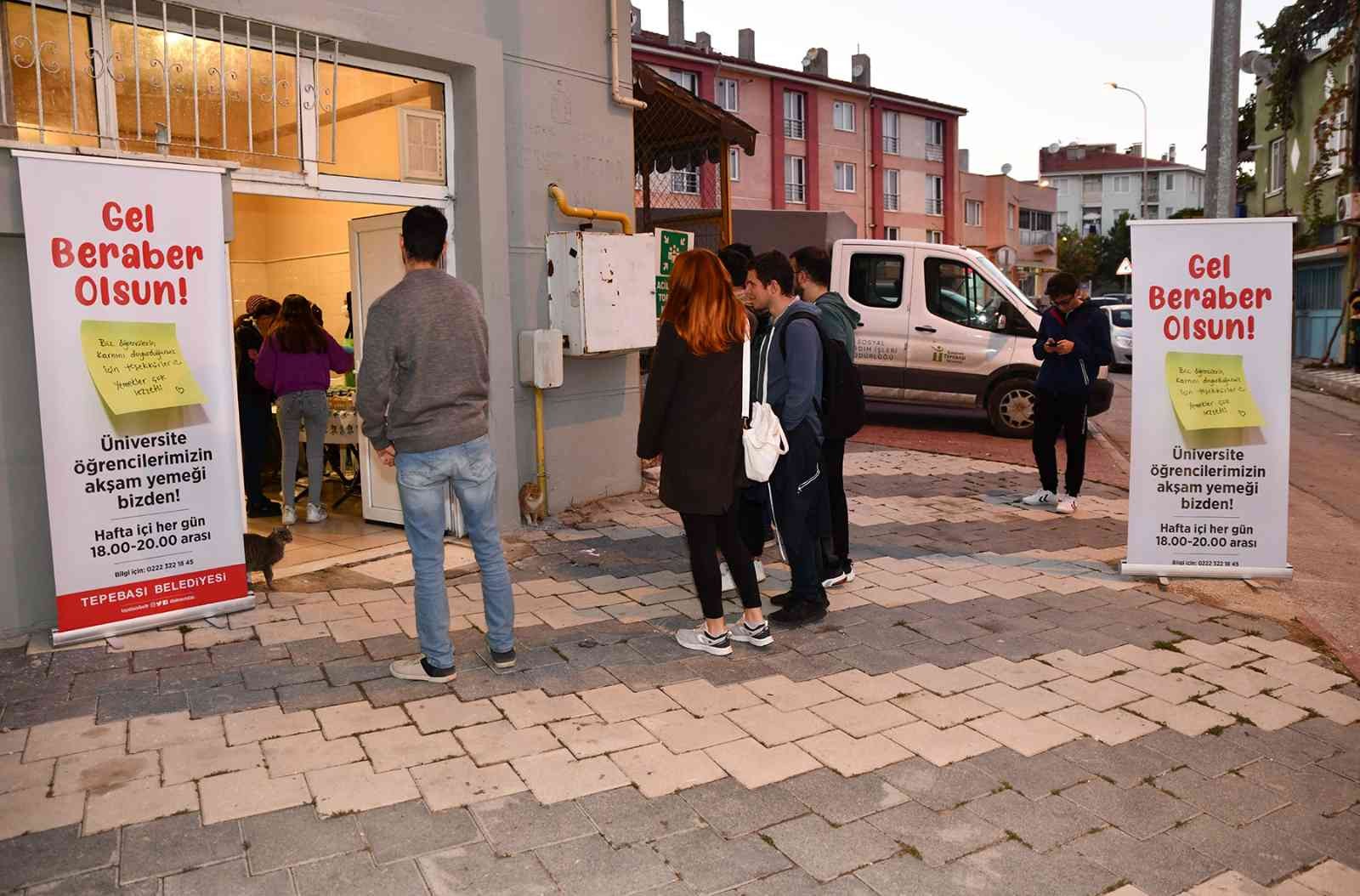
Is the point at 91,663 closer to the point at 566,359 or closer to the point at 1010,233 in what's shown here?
the point at 566,359

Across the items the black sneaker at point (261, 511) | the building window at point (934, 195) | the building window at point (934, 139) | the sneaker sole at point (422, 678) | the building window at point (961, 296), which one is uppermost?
the building window at point (934, 139)

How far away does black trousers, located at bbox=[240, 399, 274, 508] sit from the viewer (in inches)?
322

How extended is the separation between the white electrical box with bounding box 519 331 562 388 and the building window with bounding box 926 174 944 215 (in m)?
42.8

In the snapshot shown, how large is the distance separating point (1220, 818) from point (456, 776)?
2.51 m

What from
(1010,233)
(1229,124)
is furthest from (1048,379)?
(1010,233)

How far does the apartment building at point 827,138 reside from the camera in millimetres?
37625

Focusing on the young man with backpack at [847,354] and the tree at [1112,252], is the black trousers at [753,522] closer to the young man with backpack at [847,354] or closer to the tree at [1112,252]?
the young man with backpack at [847,354]

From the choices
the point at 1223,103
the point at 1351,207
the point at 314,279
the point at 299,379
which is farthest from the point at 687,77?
the point at 299,379

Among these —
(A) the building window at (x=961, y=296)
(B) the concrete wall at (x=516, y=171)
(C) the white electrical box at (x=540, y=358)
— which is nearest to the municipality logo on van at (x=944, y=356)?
(A) the building window at (x=961, y=296)

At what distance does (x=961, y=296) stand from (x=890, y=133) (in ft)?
116

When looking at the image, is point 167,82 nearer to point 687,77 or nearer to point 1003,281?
point 1003,281

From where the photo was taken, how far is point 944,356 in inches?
485

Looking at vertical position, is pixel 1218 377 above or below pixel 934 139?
below

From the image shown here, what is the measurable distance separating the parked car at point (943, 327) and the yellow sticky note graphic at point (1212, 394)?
20.5 ft
